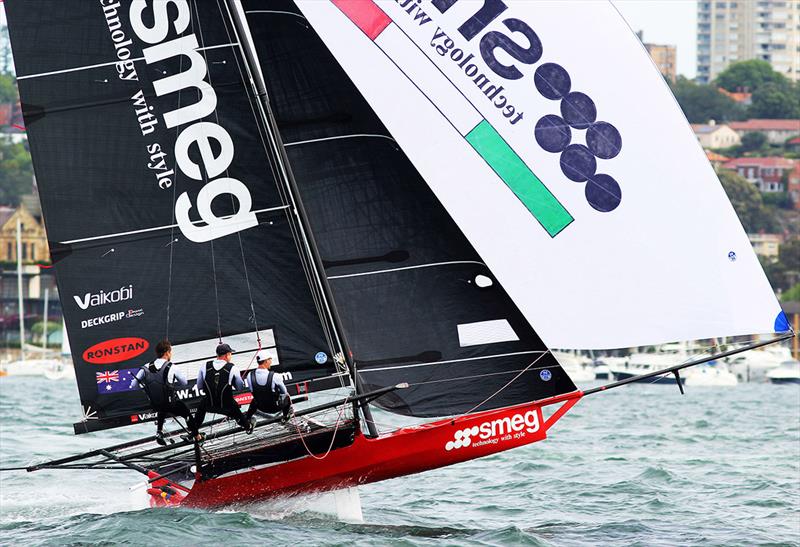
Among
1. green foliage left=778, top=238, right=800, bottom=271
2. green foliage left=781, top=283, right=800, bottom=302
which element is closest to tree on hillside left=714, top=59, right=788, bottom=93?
green foliage left=778, top=238, right=800, bottom=271

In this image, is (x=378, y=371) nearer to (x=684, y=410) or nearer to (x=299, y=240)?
(x=299, y=240)

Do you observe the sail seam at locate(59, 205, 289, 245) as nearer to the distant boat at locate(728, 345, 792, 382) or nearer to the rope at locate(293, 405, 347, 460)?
the rope at locate(293, 405, 347, 460)

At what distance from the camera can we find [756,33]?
14750 centimetres

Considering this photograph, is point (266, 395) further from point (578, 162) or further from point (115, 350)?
point (578, 162)

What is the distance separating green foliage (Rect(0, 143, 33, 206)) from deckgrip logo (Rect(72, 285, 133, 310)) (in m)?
69.5

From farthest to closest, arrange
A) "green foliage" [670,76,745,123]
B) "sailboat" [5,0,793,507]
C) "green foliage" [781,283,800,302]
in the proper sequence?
"green foliage" [670,76,745,123] < "green foliage" [781,283,800,302] < "sailboat" [5,0,793,507]

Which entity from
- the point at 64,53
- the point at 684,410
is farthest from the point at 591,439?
the point at 64,53

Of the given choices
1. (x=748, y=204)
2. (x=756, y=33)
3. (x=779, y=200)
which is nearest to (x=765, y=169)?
(x=779, y=200)

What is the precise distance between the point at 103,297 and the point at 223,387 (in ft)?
3.79

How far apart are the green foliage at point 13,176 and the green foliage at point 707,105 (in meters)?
59.6

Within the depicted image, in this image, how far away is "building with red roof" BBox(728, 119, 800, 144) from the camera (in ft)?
360

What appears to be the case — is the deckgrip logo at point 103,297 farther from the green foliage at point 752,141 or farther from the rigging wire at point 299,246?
the green foliage at point 752,141

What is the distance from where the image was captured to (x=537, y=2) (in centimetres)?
993

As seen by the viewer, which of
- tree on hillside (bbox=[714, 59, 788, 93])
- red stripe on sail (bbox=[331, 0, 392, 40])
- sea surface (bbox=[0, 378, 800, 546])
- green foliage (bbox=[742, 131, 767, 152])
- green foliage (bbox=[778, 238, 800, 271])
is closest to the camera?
sea surface (bbox=[0, 378, 800, 546])
